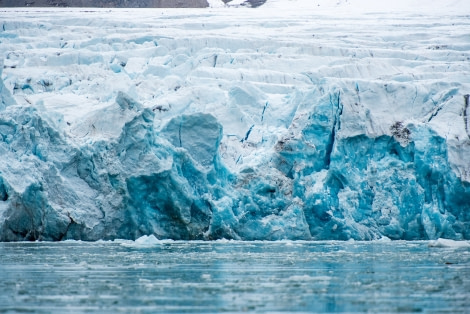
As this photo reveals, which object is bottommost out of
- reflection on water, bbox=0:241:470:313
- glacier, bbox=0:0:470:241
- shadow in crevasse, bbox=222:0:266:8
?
shadow in crevasse, bbox=222:0:266:8

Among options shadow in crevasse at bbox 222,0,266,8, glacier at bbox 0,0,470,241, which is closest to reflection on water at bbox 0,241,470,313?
glacier at bbox 0,0,470,241

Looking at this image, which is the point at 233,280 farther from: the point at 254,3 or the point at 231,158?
the point at 254,3

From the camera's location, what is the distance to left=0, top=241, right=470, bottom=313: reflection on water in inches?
259

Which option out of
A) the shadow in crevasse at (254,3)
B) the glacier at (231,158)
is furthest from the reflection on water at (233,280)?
the shadow in crevasse at (254,3)

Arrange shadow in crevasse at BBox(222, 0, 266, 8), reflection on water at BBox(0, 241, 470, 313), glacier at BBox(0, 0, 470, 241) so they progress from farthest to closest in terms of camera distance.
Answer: shadow in crevasse at BBox(222, 0, 266, 8) → glacier at BBox(0, 0, 470, 241) → reflection on water at BBox(0, 241, 470, 313)

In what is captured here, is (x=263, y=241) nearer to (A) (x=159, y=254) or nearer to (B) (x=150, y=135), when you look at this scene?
(B) (x=150, y=135)

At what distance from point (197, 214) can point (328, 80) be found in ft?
14.9

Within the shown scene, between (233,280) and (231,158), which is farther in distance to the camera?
(231,158)

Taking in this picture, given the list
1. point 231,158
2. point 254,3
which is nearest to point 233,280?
point 231,158

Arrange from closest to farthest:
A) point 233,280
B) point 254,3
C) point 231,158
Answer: point 233,280
point 231,158
point 254,3

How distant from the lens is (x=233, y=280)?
8.51 metres

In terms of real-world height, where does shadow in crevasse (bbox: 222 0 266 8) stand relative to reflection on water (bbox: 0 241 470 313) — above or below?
below

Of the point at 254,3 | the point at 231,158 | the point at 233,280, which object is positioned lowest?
the point at 254,3

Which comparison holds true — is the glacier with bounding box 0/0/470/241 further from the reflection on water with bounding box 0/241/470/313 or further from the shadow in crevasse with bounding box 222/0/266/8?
the shadow in crevasse with bounding box 222/0/266/8
